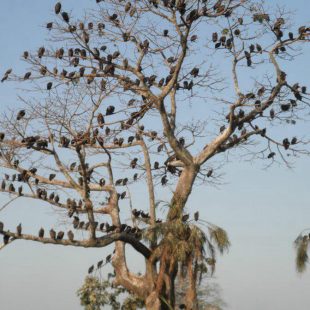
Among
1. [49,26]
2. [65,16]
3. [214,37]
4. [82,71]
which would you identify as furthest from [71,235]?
[214,37]

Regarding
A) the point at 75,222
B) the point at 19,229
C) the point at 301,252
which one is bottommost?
the point at 301,252

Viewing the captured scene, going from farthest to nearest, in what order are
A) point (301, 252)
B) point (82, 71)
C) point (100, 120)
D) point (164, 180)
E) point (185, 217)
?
point (164, 180) < point (82, 71) < point (100, 120) < point (185, 217) < point (301, 252)

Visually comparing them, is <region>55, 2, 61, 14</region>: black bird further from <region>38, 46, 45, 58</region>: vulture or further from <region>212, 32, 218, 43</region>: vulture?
<region>212, 32, 218, 43</region>: vulture

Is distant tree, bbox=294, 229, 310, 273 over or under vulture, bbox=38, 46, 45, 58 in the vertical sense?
under

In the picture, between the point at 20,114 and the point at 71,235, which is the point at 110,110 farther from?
the point at 71,235

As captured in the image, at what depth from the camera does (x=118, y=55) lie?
17.6m

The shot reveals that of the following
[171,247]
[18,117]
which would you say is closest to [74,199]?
[18,117]

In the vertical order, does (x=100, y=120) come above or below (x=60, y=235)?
above

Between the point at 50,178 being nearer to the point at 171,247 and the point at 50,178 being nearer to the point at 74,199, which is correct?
the point at 74,199

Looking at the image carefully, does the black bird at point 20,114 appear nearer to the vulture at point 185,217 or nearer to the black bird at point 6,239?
the black bird at point 6,239

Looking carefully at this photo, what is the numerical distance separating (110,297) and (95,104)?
903 cm

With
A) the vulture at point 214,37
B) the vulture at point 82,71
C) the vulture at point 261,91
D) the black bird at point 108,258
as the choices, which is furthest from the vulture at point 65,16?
the black bird at point 108,258

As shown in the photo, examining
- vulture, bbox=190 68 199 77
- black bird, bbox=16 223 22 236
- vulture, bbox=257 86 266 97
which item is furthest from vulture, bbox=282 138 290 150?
black bird, bbox=16 223 22 236

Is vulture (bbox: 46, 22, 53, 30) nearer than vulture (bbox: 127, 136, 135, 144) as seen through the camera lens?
Yes
